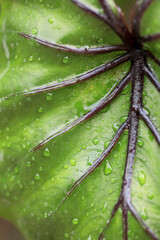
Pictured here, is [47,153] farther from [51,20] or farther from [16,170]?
[51,20]

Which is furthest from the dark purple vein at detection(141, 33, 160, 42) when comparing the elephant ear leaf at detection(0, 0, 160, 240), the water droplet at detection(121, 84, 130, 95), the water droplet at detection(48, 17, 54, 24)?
the water droplet at detection(48, 17, 54, 24)

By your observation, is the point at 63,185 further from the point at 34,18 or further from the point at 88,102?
the point at 34,18

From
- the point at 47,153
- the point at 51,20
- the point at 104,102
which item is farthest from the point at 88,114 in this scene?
the point at 51,20

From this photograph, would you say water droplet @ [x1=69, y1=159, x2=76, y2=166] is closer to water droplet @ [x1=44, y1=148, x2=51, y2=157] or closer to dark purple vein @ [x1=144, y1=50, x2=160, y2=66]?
water droplet @ [x1=44, y1=148, x2=51, y2=157]

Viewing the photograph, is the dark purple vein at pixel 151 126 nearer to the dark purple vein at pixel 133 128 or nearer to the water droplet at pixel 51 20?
the dark purple vein at pixel 133 128

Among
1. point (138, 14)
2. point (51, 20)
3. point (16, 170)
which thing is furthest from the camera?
point (16, 170)

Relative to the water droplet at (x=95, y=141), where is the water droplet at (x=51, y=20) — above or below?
above

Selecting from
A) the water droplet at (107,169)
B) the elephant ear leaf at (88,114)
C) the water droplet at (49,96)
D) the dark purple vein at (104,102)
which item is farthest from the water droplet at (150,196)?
the water droplet at (49,96)

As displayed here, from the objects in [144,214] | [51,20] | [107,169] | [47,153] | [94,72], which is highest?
[51,20]
